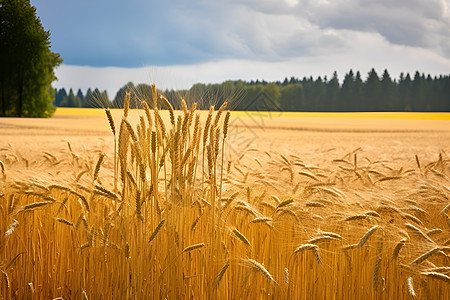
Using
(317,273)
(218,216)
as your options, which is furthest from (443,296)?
(218,216)

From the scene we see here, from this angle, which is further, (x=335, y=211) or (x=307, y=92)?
(x=307, y=92)

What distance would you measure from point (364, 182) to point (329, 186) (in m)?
0.80

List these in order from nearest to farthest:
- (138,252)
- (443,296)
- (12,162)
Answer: (138,252), (443,296), (12,162)

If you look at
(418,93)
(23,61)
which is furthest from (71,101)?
(418,93)

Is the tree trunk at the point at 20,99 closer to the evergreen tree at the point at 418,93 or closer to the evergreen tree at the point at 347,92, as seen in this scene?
the evergreen tree at the point at 347,92

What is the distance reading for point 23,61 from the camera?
3041 cm

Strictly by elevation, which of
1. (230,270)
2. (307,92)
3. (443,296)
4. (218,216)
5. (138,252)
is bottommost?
(443,296)

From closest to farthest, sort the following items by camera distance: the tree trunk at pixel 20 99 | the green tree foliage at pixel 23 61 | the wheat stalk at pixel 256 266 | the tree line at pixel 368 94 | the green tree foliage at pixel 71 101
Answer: the wheat stalk at pixel 256 266
the tree trunk at pixel 20 99
the green tree foliage at pixel 23 61
the tree line at pixel 368 94
the green tree foliage at pixel 71 101

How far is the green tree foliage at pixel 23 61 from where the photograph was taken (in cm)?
3041

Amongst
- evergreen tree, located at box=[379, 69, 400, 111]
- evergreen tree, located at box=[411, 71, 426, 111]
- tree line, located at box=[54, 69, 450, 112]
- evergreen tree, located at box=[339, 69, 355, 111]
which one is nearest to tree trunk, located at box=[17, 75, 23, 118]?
tree line, located at box=[54, 69, 450, 112]

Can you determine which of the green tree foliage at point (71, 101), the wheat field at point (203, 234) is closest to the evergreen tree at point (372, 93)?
the green tree foliage at point (71, 101)

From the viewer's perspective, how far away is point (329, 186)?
9.45 ft

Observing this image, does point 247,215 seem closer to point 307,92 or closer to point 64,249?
point 64,249

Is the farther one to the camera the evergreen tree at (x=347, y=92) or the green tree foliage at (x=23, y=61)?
the evergreen tree at (x=347, y=92)
